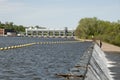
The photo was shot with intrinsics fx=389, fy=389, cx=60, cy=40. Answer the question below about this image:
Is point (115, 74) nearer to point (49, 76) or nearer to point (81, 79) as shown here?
point (49, 76)

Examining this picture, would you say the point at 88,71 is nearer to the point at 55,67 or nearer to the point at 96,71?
the point at 96,71

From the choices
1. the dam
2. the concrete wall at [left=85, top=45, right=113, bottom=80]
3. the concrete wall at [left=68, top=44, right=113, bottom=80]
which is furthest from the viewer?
the dam

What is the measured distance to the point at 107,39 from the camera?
15525 centimetres

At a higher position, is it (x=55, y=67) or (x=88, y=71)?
(x=88, y=71)

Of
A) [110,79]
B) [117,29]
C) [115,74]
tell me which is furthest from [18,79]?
[117,29]

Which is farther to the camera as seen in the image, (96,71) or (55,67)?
(55,67)

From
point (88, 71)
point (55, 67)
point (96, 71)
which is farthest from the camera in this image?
point (55, 67)

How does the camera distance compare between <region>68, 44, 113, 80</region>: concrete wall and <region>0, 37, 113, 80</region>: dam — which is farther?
<region>0, 37, 113, 80</region>: dam

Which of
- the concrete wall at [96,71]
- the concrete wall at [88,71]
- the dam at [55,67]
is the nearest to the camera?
the concrete wall at [88,71]

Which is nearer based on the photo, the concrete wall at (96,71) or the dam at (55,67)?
the concrete wall at (96,71)

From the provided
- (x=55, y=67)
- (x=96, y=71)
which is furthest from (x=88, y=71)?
Answer: (x=55, y=67)

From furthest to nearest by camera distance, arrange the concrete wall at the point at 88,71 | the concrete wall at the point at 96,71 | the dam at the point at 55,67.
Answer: the dam at the point at 55,67 < the concrete wall at the point at 96,71 < the concrete wall at the point at 88,71

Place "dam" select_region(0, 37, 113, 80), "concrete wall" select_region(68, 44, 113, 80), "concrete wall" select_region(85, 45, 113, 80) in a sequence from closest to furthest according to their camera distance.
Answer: "concrete wall" select_region(68, 44, 113, 80)
"concrete wall" select_region(85, 45, 113, 80)
"dam" select_region(0, 37, 113, 80)

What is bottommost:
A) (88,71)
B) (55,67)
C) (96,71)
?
(55,67)
